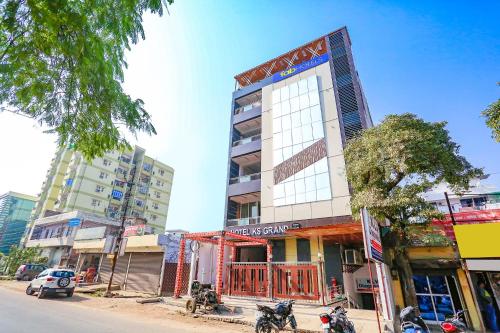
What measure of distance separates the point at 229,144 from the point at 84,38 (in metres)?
23.5

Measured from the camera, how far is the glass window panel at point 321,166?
65.4ft

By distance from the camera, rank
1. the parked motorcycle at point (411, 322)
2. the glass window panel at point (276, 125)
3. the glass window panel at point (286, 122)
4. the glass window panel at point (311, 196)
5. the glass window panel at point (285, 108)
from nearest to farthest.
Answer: the parked motorcycle at point (411, 322) < the glass window panel at point (311, 196) < the glass window panel at point (286, 122) < the glass window panel at point (276, 125) < the glass window panel at point (285, 108)

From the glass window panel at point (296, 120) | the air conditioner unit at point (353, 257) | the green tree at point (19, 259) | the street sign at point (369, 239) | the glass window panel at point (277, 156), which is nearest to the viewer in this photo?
the street sign at point (369, 239)

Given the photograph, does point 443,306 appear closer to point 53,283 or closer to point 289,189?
point 289,189

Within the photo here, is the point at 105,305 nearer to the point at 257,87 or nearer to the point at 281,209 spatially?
the point at 281,209

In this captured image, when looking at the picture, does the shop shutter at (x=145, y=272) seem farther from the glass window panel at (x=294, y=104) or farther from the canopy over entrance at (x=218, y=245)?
the glass window panel at (x=294, y=104)

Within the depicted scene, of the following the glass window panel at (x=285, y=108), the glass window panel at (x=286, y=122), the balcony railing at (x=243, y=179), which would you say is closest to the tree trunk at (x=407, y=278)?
the glass window panel at (x=286, y=122)

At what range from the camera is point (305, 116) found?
2295 centimetres

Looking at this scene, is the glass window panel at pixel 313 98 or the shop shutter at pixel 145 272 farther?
the glass window panel at pixel 313 98

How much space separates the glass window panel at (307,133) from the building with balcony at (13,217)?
70403 millimetres

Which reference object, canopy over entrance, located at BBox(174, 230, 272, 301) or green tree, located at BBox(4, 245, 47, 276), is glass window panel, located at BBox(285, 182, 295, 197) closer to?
canopy over entrance, located at BBox(174, 230, 272, 301)

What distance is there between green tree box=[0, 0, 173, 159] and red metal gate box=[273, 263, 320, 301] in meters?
12.3

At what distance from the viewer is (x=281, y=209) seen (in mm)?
20609

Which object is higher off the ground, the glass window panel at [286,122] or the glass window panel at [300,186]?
the glass window panel at [286,122]
